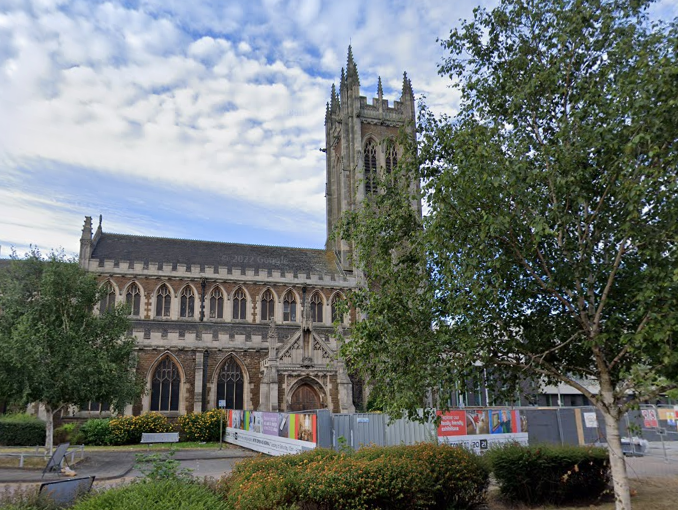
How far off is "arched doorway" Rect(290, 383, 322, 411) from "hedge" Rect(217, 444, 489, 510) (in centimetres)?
1932

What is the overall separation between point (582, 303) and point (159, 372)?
92.3ft

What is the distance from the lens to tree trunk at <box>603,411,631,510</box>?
891cm

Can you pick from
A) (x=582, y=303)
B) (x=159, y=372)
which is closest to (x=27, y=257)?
(x=159, y=372)

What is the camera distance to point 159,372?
3256 centimetres

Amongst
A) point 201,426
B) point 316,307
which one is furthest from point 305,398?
point 316,307

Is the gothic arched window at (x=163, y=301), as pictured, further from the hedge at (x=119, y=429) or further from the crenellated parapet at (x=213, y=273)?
the hedge at (x=119, y=429)

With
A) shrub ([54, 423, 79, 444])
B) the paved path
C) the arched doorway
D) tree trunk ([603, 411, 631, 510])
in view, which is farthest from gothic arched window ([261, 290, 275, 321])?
tree trunk ([603, 411, 631, 510])

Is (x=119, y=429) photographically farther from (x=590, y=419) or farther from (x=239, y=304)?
(x=590, y=419)

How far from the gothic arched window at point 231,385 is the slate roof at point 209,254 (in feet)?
27.9

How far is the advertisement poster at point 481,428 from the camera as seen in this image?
18234mm

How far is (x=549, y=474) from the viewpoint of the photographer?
11.8 m

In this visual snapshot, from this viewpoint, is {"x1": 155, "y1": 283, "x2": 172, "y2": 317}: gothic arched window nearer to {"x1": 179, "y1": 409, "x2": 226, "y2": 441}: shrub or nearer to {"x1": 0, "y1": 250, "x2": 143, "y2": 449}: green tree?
{"x1": 179, "y1": 409, "x2": 226, "y2": 441}: shrub

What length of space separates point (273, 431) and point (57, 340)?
9138 millimetres

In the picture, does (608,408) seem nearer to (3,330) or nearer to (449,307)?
(449,307)
